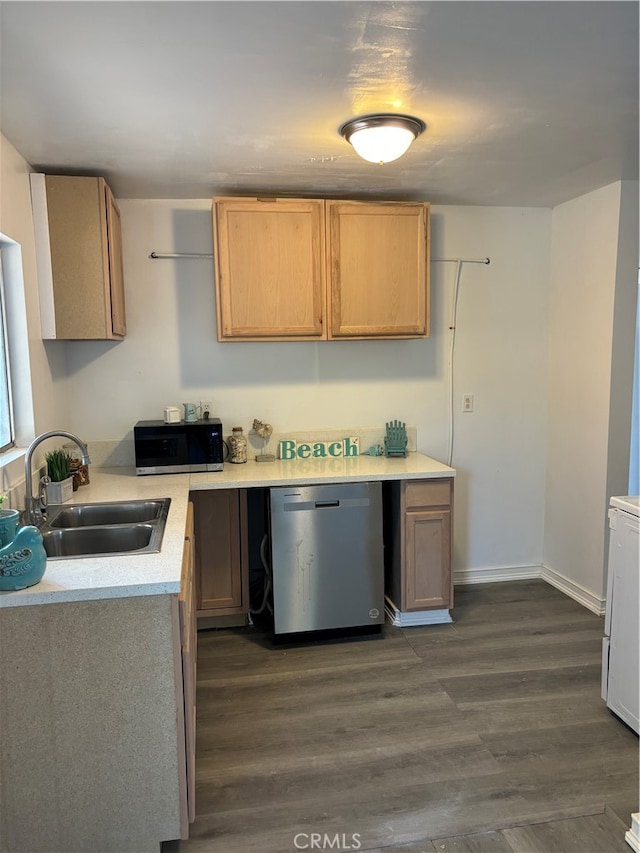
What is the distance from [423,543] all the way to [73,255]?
2195 mm

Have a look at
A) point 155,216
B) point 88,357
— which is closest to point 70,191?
point 155,216

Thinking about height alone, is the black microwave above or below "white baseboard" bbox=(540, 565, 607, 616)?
above

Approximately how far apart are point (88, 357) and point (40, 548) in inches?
71.6

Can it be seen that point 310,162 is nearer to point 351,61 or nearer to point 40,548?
point 351,61

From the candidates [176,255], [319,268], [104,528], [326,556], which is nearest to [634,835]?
[326,556]

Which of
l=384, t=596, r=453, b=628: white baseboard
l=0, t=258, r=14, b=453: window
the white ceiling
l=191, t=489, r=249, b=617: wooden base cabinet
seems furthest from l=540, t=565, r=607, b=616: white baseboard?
l=0, t=258, r=14, b=453: window

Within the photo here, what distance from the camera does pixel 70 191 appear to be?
A: 266cm

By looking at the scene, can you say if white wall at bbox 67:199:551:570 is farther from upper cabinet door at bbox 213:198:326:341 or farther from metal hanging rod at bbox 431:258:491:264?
upper cabinet door at bbox 213:198:326:341

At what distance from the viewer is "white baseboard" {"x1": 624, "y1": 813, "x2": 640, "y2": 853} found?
1.76 metres

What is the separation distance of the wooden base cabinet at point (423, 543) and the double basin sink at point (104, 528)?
4.05ft

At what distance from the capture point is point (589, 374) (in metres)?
3.35

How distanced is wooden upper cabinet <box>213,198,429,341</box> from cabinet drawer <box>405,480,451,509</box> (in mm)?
825

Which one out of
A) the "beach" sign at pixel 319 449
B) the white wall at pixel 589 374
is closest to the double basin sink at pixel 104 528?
the "beach" sign at pixel 319 449

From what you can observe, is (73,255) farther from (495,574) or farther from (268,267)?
(495,574)
